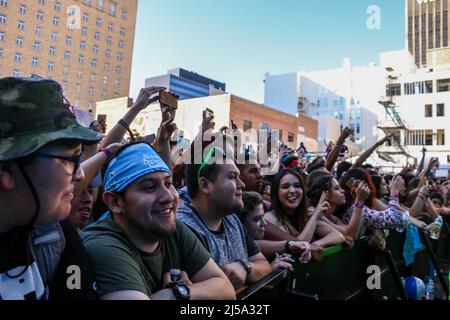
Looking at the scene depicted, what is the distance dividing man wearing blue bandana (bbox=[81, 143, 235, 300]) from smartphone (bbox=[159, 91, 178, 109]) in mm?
1297

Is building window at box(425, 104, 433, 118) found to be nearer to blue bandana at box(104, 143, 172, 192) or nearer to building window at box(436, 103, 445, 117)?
building window at box(436, 103, 445, 117)

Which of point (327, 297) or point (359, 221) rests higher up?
point (359, 221)

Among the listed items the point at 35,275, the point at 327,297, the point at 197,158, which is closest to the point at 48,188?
the point at 35,275

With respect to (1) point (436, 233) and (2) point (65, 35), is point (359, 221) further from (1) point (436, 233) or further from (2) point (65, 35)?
(2) point (65, 35)

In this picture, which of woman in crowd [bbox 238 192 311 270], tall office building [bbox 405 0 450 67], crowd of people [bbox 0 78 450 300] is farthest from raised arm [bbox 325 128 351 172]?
tall office building [bbox 405 0 450 67]

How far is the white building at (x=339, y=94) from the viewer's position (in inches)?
2045

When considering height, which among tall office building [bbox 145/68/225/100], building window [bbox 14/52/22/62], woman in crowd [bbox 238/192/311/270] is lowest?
woman in crowd [bbox 238/192/311/270]

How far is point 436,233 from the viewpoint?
6.27m

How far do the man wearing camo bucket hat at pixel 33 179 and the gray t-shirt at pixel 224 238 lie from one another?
117 cm

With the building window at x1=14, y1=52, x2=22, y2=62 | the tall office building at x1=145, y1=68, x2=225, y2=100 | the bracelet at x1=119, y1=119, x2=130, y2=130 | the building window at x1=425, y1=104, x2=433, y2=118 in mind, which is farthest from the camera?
the tall office building at x1=145, y1=68, x2=225, y2=100

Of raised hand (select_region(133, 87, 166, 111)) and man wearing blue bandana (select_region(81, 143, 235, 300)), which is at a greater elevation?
raised hand (select_region(133, 87, 166, 111))

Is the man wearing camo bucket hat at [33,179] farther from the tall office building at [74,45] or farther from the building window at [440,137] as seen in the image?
the tall office building at [74,45]

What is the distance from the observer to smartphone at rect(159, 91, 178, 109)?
129 inches

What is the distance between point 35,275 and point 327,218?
3.60 metres
